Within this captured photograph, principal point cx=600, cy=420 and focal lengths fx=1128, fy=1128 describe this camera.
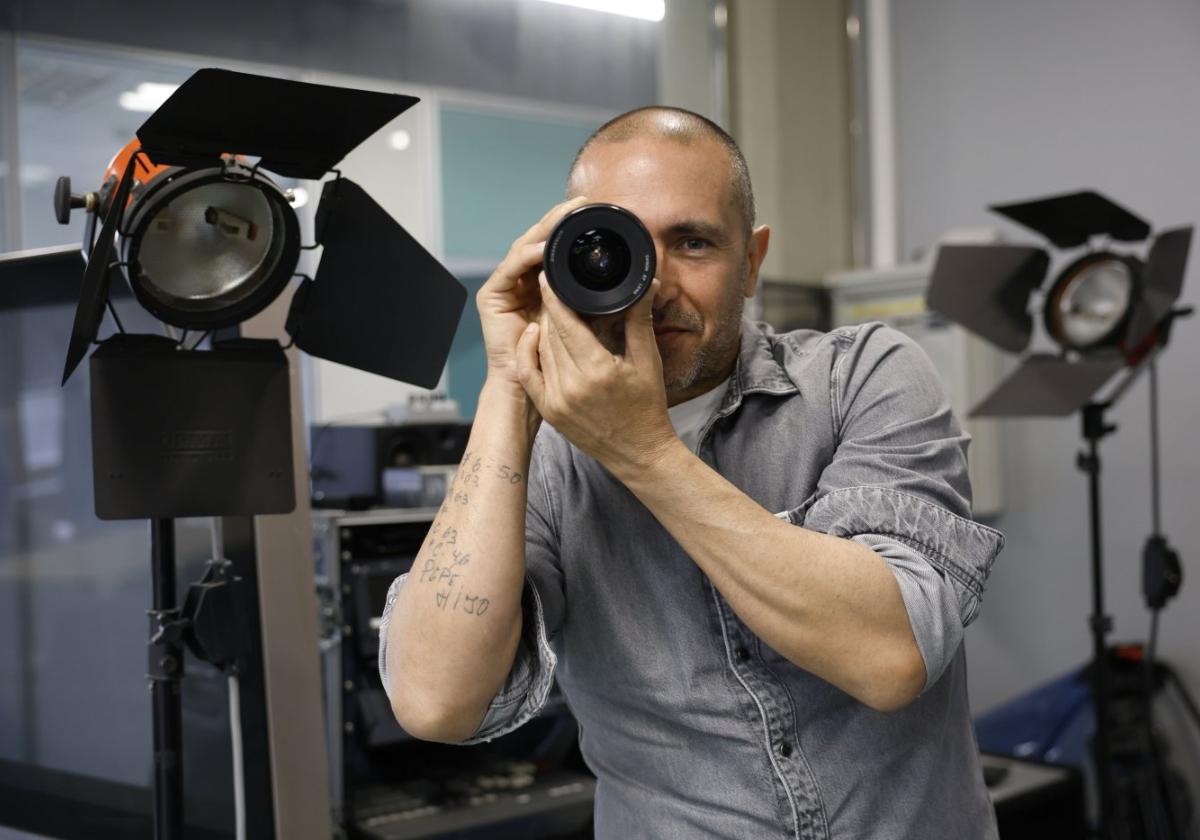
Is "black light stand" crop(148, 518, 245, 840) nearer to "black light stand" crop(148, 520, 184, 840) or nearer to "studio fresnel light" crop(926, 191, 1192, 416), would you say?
"black light stand" crop(148, 520, 184, 840)

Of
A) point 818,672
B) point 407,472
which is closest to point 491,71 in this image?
point 407,472

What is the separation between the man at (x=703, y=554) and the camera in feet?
3.07

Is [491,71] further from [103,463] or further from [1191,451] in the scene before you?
[103,463]

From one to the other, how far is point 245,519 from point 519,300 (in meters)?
0.58

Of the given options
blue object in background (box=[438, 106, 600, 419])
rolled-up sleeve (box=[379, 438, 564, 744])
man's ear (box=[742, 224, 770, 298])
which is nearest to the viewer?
rolled-up sleeve (box=[379, 438, 564, 744])

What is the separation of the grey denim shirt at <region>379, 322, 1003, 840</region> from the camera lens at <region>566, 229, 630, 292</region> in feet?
0.82

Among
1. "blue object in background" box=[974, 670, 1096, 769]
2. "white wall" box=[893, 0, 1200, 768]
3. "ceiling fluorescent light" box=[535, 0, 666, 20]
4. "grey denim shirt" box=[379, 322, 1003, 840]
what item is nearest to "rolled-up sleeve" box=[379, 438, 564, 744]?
"grey denim shirt" box=[379, 322, 1003, 840]

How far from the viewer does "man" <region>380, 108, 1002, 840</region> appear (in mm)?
935

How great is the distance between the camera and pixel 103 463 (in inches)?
45.4

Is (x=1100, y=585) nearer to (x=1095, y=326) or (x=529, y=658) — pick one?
(x=1095, y=326)

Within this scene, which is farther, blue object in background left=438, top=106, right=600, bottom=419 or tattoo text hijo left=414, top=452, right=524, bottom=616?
blue object in background left=438, top=106, right=600, bottom=419

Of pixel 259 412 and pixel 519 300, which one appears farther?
pixel 259 412

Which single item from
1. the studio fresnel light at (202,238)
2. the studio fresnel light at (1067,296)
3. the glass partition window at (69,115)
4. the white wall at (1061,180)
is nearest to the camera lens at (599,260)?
the studio fresnel light at (202,238)

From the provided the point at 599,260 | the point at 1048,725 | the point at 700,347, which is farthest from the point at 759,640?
the point at 1048,725
